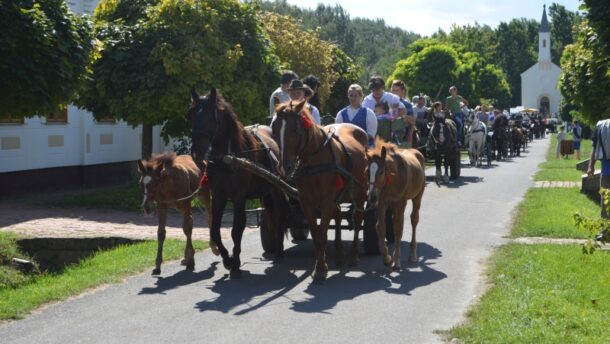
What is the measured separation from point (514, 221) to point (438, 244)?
322 cm

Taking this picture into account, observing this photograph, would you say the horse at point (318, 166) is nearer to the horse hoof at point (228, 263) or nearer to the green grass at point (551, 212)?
the horse hoof at point (228, 263)

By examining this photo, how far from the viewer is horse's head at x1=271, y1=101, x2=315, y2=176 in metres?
10.7

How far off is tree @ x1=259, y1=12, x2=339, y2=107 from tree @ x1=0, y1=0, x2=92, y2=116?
61.9 ft

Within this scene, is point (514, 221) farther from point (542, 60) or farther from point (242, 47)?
point (542, 60)

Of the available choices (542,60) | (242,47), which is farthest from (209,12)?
(542,60)

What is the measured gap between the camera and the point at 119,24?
22109 mm

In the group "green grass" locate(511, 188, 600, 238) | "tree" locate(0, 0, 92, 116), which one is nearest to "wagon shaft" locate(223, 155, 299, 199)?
"tree" locate(0, 0, 92, 116)

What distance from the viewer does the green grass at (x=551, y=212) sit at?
1546cm

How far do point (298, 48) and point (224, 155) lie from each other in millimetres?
23307

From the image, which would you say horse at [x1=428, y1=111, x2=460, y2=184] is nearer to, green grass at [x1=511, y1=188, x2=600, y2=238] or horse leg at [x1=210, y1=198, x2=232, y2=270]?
green grass at [x1=511, y1=188, x2=600, y2=238]

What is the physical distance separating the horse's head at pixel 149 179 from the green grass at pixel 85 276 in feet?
3.28

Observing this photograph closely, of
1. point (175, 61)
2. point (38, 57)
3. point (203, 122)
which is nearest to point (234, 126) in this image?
point (203, 122)

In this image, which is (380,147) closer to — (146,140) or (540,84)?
(146,140)

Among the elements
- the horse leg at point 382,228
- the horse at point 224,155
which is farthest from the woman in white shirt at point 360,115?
the horse at point 224,155
